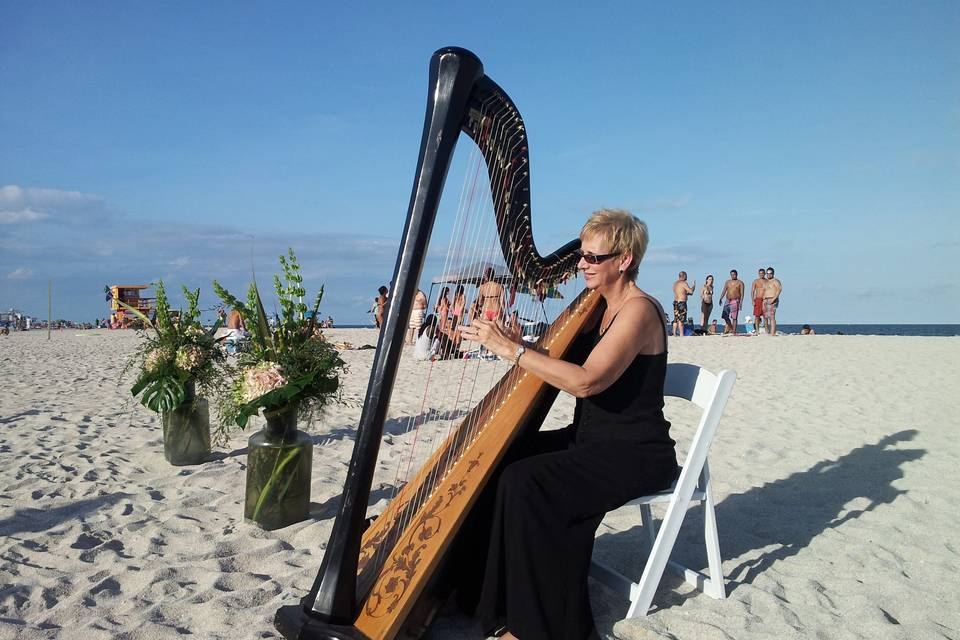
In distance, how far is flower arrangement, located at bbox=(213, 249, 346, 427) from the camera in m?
3.24

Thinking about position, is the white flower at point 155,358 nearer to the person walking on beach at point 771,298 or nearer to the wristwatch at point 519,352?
the wristwatch at point 519,352

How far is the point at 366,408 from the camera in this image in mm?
1947

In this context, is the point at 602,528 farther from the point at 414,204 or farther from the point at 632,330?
the point at 414,204

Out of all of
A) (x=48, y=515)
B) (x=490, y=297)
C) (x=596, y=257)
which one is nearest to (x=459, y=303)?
(x=490, y=297)

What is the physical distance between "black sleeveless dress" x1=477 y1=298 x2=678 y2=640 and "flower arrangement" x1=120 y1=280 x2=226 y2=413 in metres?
2.83

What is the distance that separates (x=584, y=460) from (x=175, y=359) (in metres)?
3.11

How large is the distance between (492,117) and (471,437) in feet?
4.24

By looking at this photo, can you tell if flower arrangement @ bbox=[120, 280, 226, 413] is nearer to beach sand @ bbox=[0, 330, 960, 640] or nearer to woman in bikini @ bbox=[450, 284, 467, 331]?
beach sand @ bbox=[0, 330, 960, 640]

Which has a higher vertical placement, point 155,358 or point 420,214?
point 420,214

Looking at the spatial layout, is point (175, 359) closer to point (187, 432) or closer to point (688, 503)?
point (187, 432)

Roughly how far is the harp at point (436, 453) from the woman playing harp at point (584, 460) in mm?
195

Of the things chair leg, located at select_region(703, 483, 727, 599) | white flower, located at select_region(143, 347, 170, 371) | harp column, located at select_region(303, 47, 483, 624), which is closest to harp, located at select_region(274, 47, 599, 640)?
harp column, located at select_region(303, 47, 483, 624)

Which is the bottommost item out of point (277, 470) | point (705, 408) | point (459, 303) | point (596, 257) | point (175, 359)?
point (277, 470)

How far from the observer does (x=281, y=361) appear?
3.34 meters
